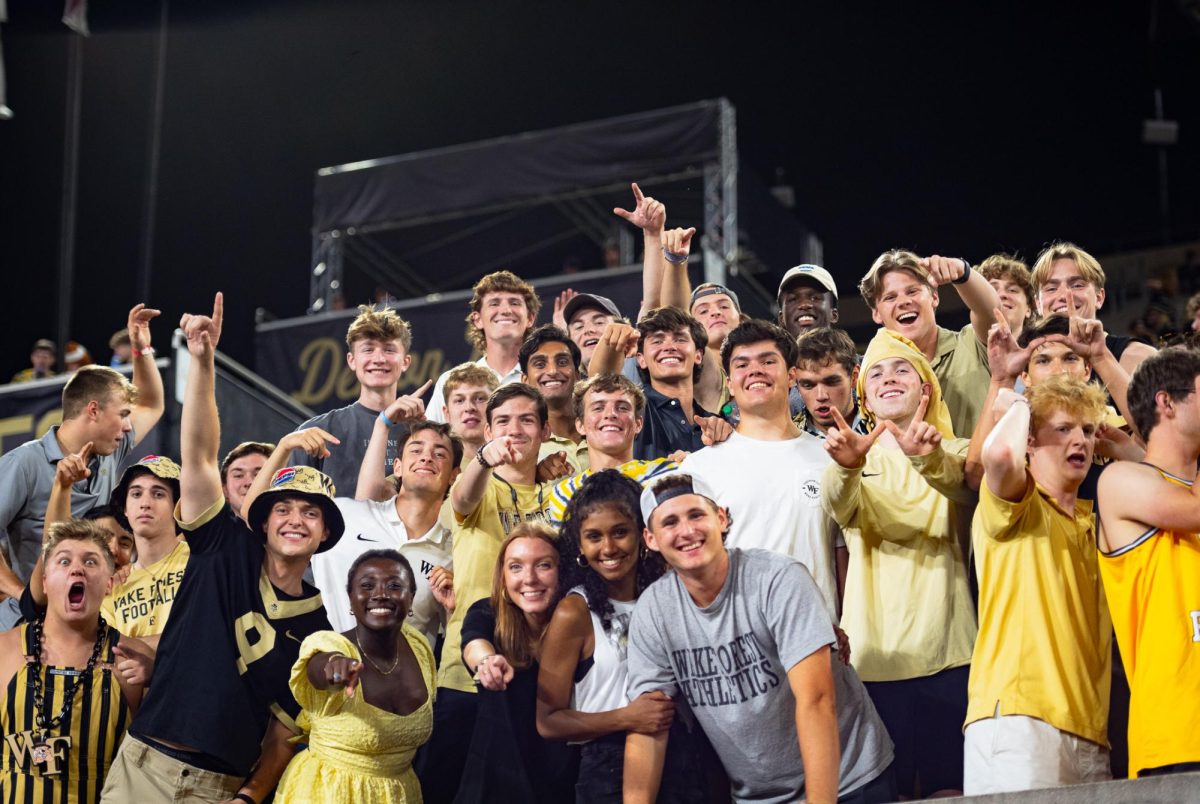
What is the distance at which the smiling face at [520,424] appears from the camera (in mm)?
5469

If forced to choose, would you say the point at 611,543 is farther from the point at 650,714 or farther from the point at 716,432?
the point at 716,432

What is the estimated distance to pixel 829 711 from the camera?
402cm

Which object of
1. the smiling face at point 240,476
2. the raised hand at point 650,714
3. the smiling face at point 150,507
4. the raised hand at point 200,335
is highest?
the raised hand at point 200,335

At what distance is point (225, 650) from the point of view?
480 centimetres

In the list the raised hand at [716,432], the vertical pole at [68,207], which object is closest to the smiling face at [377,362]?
the raised hand at [716,432]

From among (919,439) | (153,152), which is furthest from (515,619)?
(153,152)

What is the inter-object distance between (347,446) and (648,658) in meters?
2.67

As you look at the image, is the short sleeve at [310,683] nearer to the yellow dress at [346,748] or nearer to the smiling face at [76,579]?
the yellow dress at [346,748]

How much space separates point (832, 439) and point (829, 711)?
831 mm

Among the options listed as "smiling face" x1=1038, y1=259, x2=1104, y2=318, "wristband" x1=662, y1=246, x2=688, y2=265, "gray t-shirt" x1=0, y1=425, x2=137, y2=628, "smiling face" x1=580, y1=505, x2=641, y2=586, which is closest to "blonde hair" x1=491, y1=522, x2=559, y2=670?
"smiling face" x1=580, y1=505, x2=641, y2=586

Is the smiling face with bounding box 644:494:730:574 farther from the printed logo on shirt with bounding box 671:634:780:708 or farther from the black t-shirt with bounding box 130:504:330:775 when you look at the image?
the black t-shirt with bounding box 130:504:330:775

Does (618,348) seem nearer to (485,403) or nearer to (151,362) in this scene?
(485,403)

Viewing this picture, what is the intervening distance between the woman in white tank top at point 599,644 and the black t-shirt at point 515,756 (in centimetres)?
9

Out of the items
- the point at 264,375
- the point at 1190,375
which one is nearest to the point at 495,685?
the point at 1190,375
